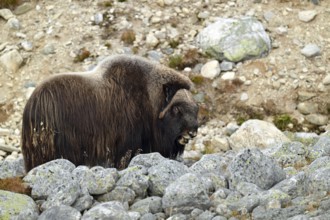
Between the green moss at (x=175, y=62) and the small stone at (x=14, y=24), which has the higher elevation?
the small stone at (x=14, y=24)

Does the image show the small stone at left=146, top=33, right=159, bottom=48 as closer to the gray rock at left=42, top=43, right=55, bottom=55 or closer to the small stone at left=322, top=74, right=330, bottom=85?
the gray rock at left=42, top=43, right=55, bottom=55

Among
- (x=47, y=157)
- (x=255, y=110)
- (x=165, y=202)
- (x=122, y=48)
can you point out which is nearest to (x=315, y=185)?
(x=165, y=202)

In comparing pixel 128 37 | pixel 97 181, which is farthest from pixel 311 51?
pixel 97 181

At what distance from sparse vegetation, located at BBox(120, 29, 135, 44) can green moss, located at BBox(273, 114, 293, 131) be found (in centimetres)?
305

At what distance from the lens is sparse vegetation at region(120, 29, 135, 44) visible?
12062mm

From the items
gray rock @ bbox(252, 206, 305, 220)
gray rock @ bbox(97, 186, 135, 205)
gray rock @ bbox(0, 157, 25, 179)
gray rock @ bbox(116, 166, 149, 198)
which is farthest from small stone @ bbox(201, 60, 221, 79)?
gray rock @ bbox(252, 206, 305, 220)

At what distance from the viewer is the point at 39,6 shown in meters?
13.1

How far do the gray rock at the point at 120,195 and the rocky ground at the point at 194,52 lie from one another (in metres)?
5.45

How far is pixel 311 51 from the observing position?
38.0 ft

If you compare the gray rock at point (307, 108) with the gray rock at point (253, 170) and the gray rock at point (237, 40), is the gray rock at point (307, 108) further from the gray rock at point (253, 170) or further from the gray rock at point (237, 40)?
the gray rock at point (253, 170)

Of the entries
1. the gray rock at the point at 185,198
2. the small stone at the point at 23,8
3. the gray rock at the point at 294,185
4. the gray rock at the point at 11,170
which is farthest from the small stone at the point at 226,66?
the gray rock at the point at 185,198

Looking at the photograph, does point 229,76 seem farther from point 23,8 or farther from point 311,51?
point 23,8

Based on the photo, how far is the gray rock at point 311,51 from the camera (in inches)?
455

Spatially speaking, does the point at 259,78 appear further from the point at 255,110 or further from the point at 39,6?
the point at 39,6
